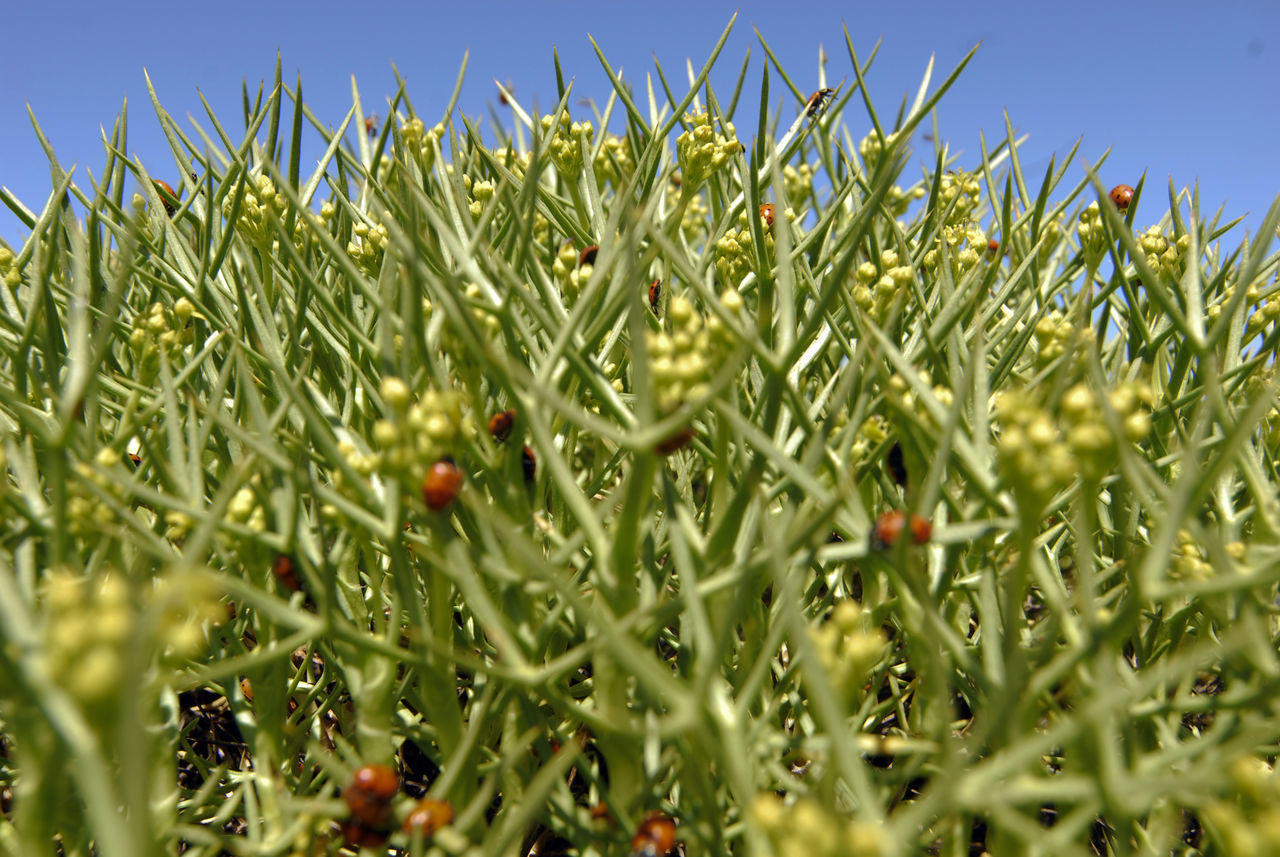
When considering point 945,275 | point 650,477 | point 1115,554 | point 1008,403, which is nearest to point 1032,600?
point 1115,554

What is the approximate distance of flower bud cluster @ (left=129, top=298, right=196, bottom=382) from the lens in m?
0.89

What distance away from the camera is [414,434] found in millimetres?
640

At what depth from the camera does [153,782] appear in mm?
650

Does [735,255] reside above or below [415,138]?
below

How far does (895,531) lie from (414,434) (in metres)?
0.41

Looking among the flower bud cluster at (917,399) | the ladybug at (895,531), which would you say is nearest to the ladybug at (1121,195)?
the flower bud cluster at (917,399)

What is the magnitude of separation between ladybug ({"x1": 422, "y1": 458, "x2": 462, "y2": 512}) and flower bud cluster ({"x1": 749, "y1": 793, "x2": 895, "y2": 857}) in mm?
330

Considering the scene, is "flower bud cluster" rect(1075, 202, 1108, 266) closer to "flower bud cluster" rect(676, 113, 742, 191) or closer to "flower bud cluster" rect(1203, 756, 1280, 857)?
"flower bud cluster" rect(676, 113, 742, 191)

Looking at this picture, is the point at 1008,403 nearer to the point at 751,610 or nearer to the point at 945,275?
the point at 751,610

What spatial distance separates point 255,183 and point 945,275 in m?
1.02

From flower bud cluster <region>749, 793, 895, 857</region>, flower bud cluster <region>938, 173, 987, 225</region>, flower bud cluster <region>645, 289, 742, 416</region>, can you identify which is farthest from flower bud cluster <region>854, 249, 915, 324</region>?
flower bud cluster <region>749, 793, 895, 857</region>

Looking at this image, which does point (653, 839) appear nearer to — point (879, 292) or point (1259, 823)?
point (1259, 823)

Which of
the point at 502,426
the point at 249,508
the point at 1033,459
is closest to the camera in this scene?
the point at 1033,459

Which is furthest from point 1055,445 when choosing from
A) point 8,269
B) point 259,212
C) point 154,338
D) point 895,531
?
point 8,269
